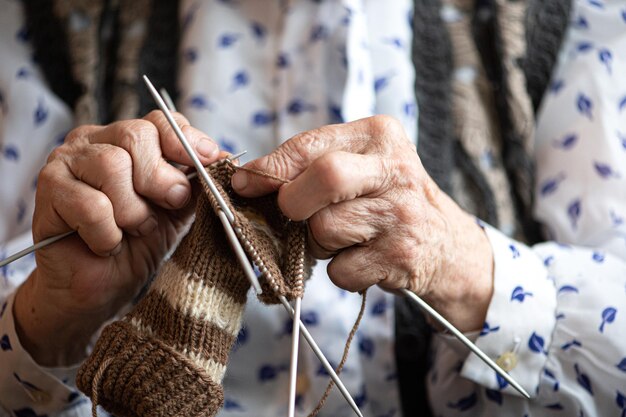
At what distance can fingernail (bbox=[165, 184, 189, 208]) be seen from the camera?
2.35 ft

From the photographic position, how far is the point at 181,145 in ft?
2.39

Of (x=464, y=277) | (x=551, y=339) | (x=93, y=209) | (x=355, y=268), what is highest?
(x=93, y=209)

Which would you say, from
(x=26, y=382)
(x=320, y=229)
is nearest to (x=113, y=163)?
(x=320, y=229)

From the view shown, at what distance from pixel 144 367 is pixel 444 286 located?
40cm

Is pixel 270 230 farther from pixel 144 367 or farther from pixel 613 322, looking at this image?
pixel 613 322

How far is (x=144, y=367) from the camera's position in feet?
2.16

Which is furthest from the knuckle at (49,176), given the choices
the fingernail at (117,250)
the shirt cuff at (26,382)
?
the shirt cuff at (26,382)

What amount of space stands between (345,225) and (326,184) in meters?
0.06

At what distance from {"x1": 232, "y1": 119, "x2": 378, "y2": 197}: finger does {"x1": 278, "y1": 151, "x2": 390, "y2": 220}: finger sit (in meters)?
0.03

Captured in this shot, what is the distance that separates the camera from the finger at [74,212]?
70 centimetres

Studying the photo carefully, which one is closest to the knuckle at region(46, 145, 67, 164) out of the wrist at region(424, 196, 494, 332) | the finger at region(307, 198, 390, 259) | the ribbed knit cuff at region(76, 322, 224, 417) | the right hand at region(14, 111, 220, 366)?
the right hand at region(14, 111, 220, 366)

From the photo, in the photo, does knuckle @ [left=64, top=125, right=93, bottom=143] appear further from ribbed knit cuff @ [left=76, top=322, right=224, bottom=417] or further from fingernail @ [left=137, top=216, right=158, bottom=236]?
ribbed knit cuff @ [left=76, top=322, right=224, bottom=417]

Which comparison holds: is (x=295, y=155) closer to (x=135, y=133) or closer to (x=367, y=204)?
(x=367, y=204)

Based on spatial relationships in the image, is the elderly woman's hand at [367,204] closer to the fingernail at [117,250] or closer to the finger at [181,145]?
the finger at [181,145]
